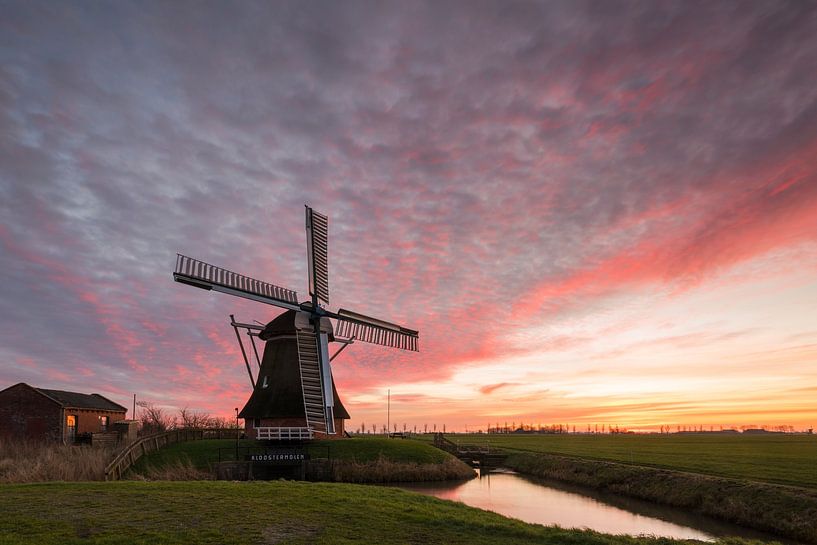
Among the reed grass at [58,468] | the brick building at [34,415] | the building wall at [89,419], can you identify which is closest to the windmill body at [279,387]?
the reed grass at [58,468]

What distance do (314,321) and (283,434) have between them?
6765mm

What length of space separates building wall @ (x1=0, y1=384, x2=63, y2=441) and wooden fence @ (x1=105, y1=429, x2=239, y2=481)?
8837mm

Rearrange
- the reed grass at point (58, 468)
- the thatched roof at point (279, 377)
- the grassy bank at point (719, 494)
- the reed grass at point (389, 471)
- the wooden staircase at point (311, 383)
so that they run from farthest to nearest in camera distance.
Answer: the thatched roof at point (279, 377), the reed grass at point (389, 471), the wooden staircase at point (311, 383), the reed grass at point (58, 468), the grassy bank at point (719, 494)

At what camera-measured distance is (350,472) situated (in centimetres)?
3162

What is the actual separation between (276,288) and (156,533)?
22600 millimetres

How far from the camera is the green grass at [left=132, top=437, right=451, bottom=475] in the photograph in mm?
31219

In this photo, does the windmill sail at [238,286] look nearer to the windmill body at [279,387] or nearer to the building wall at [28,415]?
the windmill body at [279,387]

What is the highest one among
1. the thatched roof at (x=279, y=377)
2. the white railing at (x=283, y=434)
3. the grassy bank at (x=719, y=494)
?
the thatched roof at (x=279, y=377)

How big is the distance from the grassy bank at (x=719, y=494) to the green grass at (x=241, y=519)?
7.81 meters

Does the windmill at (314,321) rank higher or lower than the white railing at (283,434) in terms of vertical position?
higher

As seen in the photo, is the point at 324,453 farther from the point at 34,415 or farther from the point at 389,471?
the point at 34,415

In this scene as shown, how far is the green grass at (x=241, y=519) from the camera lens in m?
11.4

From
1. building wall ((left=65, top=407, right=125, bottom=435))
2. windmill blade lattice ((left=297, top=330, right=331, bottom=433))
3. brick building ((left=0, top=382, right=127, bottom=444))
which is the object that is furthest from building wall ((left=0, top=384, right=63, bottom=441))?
windmill blade lattice ((left=297, top=330, right=331, bottom=433))

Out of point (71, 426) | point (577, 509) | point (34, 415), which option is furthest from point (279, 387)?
point (34, 415)
